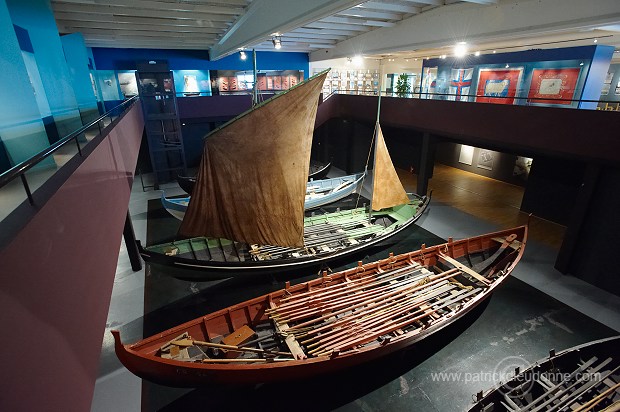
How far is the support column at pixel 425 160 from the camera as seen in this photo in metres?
13.5

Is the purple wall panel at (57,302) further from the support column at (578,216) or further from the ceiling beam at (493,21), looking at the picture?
the support column at (578,216)

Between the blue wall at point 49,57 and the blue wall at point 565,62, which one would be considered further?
the blue wall at point 565,62

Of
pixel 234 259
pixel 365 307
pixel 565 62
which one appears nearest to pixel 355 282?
pixel 365 307

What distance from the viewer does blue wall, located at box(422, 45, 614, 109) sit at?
12.3 m

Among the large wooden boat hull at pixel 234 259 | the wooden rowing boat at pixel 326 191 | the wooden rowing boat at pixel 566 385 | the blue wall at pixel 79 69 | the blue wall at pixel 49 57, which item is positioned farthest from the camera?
the wooden rowing boat at pixel 326 191

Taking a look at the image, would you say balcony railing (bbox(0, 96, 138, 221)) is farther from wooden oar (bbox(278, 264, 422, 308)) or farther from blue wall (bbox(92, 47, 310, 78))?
blue wall (bbox(92, 47, 310, 78))

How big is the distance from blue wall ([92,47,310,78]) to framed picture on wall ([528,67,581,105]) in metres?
14.5

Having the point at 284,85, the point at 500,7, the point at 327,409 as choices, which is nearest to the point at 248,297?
the point at 327,409

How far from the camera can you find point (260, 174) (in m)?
7.40

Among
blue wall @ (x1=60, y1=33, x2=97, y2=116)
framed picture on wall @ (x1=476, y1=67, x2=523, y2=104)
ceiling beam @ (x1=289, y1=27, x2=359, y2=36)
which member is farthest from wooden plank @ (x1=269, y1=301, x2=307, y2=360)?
framed picture on wall @ (x1=476, y1=67, x2=523, y2=104)

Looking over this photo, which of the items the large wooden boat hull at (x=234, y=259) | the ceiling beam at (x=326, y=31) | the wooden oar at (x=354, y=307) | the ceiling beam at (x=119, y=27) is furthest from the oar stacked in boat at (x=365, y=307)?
the ceiling beam at (x=119, y=27)

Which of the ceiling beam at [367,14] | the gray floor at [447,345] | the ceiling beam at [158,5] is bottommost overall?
the gray floor at [447,345]

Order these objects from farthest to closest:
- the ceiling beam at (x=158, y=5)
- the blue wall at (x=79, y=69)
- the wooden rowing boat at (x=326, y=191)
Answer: the wooden rowing boat at (x=326, y=191)
the blue wall at (x=79, y=69)
the ceiling beam at (x=158, y=5)

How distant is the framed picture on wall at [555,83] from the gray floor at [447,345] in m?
6.54
